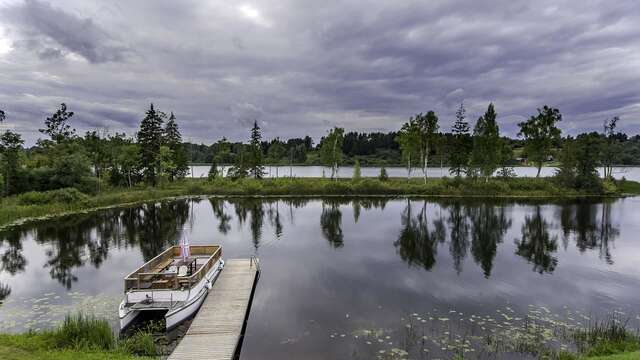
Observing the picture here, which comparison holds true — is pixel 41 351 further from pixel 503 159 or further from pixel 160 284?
pixel 503 159

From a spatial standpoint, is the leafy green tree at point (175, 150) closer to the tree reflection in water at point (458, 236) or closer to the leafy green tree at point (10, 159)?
the leafy green tree at point (10, 159)

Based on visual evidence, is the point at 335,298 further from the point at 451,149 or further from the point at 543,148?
the point at 543,148

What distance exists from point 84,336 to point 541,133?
8479 centimetres

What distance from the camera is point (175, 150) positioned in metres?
83.2

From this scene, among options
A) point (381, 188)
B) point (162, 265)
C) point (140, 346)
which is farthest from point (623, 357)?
point (381, 188)

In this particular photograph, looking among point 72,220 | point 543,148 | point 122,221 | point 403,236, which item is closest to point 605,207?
point 543,148

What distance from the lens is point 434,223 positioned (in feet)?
139

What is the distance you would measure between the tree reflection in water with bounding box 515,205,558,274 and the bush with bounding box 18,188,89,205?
165 ft

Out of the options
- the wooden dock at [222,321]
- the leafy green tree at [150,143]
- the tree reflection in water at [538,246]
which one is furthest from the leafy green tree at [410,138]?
the wooden dock at [222,321]

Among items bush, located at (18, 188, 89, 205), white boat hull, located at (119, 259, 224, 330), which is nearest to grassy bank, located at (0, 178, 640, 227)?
bush, located at (18, 188, 89, 205)

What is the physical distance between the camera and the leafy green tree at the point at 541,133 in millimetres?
77062

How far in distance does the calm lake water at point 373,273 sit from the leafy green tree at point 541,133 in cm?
3228

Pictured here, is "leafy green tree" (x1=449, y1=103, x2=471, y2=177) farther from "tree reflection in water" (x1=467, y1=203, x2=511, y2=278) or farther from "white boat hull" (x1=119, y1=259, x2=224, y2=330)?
"white boat hull" (x1=119, y1=259, x2=224, y2=330)

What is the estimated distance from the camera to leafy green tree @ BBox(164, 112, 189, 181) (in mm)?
81125
